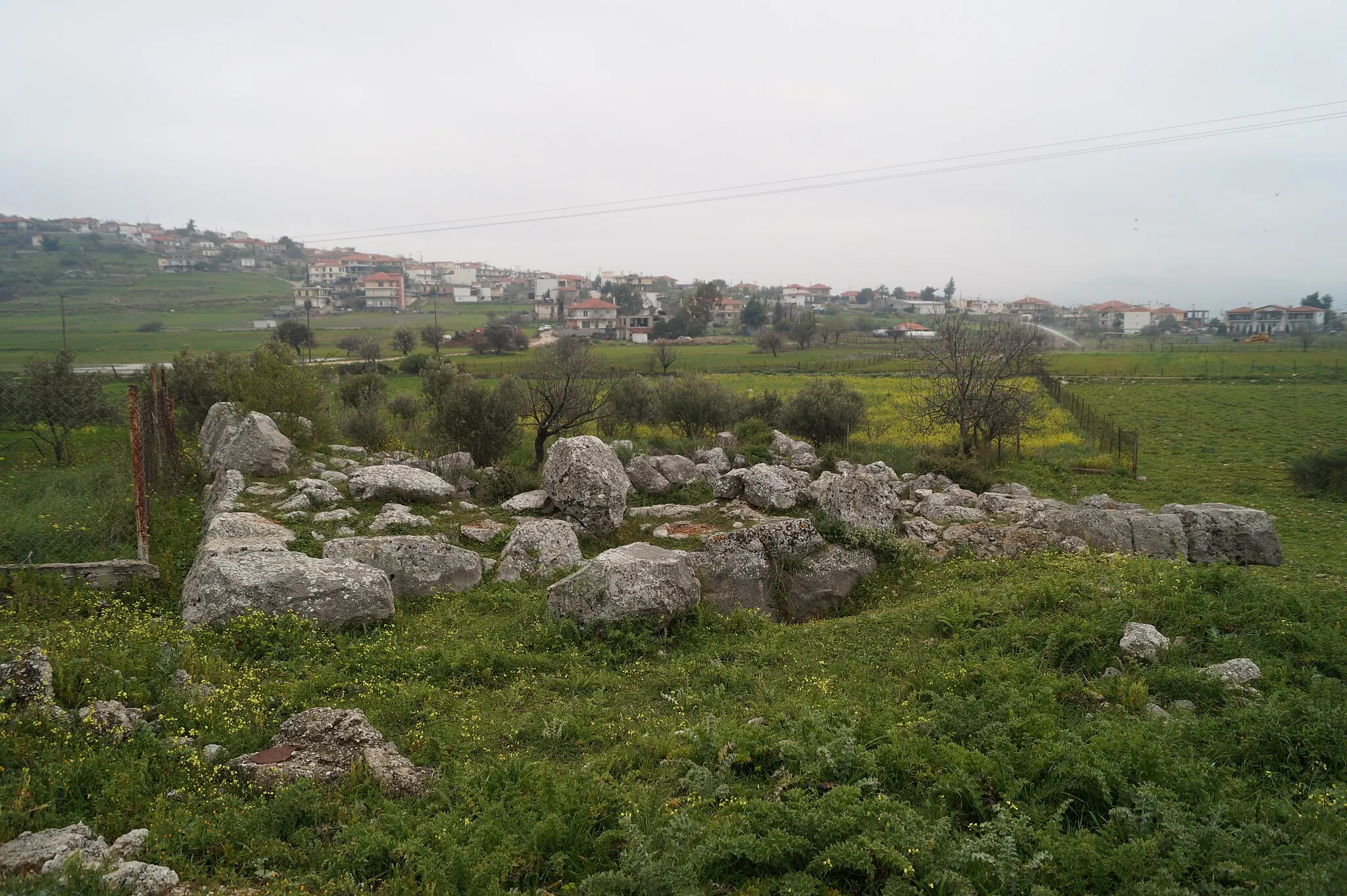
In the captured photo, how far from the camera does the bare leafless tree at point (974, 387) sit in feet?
93.7

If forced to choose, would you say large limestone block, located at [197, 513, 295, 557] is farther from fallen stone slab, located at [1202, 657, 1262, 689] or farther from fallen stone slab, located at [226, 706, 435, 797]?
fallen stone slab, located at [1202, 657, 1262, 689]

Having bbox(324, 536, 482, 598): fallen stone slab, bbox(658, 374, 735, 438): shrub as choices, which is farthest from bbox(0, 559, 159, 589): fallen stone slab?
bbox(658, 374, 735, 438): shrub

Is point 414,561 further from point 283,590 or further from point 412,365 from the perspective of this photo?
point 412,365

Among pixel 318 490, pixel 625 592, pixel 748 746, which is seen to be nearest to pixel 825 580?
pixel 625 592

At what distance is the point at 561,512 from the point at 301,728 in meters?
9.89

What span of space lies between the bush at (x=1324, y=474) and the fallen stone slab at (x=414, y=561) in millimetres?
27251

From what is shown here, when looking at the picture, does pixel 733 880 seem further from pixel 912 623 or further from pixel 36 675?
pixel 36 675

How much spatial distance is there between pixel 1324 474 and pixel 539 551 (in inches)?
1041

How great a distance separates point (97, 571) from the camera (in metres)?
11.4

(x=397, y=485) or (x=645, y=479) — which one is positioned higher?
(x=397, y=485)

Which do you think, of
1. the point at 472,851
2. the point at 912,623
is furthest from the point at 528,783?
the point at 912,623

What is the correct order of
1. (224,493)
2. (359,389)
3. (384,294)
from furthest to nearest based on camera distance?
1. (384,294)
2. (359,389)
3. (224,493)

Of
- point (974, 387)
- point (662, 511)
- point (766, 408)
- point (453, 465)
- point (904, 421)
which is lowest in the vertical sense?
point (662, 511)

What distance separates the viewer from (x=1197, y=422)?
40.5 m
